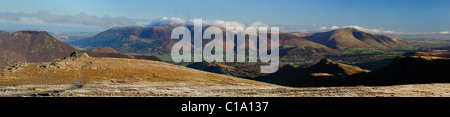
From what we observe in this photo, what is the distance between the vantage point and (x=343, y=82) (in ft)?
281

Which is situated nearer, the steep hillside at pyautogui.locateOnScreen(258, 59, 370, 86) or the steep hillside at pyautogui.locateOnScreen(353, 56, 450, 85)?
the steep hillside at pyautogui.locateOnScreen(353, 56, 450, 85)

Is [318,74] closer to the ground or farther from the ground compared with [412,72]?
closer to the ground

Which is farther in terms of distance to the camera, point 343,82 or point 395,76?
point 343,82

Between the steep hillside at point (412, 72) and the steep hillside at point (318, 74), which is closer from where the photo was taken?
the steep hillside at point (412, 72)

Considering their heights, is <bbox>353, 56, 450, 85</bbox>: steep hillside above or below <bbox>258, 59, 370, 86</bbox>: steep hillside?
above

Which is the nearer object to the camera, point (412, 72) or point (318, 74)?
point (412, 72)

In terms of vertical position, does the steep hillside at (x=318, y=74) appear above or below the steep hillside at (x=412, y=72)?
below
